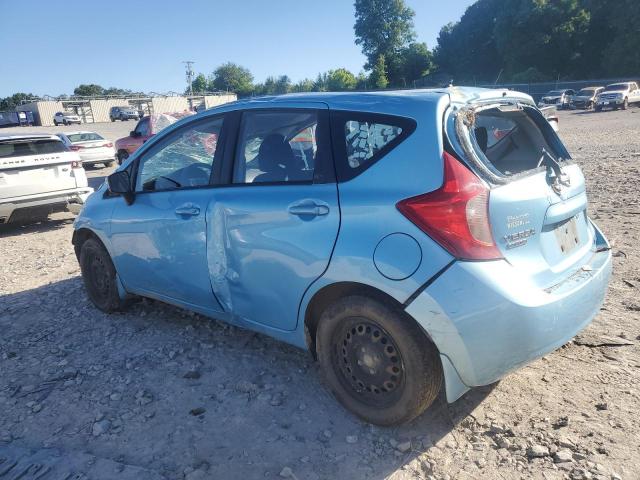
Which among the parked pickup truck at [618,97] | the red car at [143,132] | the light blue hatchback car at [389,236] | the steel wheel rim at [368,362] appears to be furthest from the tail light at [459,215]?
the parked pickup truck at [618,97]

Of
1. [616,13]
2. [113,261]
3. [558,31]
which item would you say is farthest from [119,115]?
[113,261]

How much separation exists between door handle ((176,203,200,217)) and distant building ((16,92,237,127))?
2532 inches

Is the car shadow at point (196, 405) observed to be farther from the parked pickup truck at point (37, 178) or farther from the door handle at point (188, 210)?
the parked pickup truck at point (37, 178)

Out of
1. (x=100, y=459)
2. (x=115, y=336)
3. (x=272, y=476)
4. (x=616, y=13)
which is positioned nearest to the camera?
(x=272, y=476)

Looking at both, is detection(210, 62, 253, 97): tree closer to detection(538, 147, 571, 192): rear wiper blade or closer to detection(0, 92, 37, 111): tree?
detection(0, 92, 37, 111): tree

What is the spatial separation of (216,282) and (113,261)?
144 cm

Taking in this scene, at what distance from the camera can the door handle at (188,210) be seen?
3.45 metres

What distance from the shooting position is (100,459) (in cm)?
268

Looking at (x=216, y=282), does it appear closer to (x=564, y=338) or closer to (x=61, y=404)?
(x=61, y=404)

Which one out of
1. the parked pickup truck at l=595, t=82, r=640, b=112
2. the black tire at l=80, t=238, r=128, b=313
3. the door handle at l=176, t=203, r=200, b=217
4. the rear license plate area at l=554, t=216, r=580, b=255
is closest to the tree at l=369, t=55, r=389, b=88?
the parked pickup truck at l=595, t=82, r=640, b=112

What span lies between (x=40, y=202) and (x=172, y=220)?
5.77 m

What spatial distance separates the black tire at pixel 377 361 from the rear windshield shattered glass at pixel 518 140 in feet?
4.34

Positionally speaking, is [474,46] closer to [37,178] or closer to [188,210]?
[37,178]

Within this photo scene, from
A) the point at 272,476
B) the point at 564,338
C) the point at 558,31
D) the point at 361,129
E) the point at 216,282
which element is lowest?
the point at 272,476
